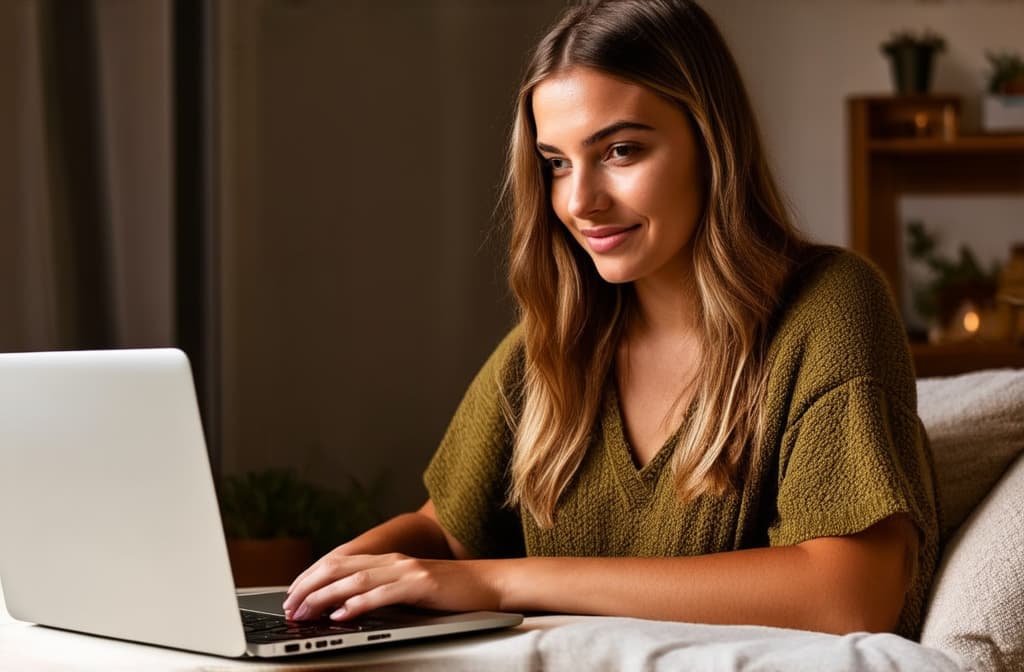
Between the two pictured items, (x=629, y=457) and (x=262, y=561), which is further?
(x=262, y=561)

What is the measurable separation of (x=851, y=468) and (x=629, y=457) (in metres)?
0.28

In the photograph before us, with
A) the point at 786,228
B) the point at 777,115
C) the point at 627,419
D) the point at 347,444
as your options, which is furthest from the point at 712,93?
the point at 777,115

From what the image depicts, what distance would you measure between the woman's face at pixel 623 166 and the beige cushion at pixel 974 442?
0.38 metres

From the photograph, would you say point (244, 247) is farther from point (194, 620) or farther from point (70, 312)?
point (194, 620)

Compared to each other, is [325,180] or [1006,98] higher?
[1006,98]

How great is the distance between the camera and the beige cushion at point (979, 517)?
113cm

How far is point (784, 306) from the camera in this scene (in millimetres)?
1361

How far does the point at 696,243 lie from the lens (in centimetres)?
140

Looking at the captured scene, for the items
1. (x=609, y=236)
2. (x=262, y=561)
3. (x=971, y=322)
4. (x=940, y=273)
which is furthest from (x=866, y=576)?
(x=940, y=273)

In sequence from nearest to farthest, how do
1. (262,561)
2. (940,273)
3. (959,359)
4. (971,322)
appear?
(262,561)
(959,359)
(971,322)
(940,273)

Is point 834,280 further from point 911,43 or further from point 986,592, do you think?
point 911,43

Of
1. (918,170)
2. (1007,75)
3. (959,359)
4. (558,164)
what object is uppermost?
(1007,75)

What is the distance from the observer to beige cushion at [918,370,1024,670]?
3.71ft

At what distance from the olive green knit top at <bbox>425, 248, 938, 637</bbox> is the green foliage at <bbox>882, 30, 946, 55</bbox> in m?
2.59
